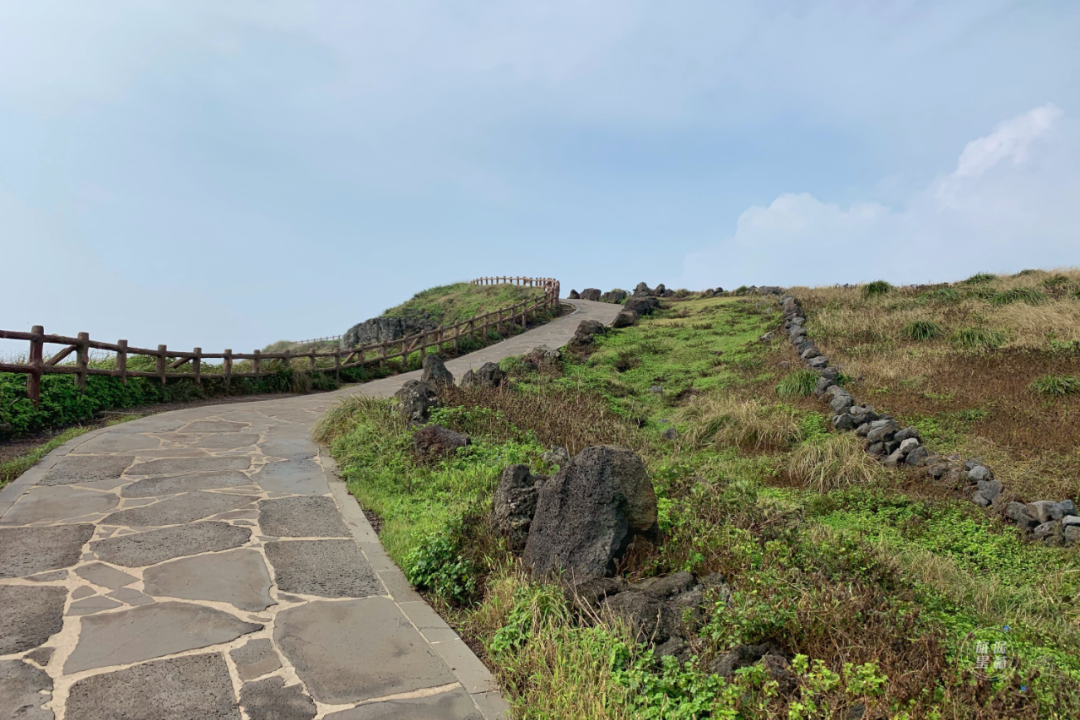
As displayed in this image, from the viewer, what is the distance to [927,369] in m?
12.5

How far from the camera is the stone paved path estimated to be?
377cm

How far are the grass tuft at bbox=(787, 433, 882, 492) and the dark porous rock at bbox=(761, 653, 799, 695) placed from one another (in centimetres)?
529

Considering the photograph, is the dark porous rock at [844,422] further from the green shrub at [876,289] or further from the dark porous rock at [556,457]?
the green shrub at [876,289]

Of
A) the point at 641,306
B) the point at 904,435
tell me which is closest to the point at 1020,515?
the point at 904,435

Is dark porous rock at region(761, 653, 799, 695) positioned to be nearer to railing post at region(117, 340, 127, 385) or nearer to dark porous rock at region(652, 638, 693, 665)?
dark porous rock at region(652, 638, 693, 665)

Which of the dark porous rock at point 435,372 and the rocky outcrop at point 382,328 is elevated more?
the rocky outcrop at point 382,328

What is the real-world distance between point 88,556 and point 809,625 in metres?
5.55

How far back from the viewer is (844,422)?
10.1m

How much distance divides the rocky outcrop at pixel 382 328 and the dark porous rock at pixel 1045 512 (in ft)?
121

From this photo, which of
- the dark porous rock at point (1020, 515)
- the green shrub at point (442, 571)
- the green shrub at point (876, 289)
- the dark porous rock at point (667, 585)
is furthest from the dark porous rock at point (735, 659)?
the green shrub at point (876, 289)

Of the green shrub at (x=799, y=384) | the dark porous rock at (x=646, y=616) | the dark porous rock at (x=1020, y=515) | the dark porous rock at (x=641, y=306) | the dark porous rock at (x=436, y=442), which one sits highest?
the dark porous rock at (x=641, y=306)

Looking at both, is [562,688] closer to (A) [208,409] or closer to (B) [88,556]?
(B) [88,556]

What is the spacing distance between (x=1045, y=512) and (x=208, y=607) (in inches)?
315

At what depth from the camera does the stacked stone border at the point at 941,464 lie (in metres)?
7.05
